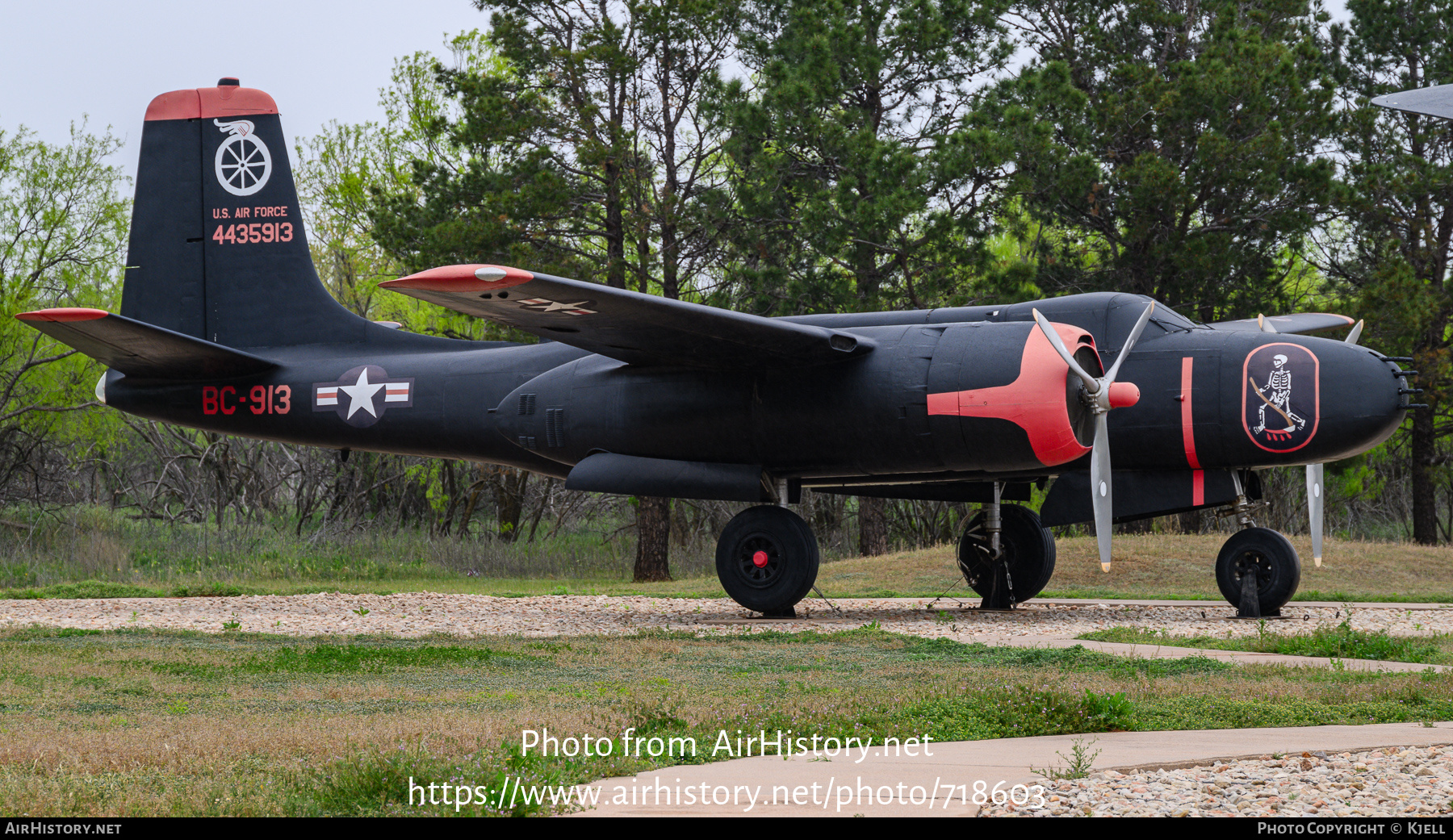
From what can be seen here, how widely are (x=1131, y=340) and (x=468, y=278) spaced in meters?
6.45

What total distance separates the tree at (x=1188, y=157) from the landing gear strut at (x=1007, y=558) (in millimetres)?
9659

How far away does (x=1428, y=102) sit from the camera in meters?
4.24

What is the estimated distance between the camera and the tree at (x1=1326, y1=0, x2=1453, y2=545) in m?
24.9

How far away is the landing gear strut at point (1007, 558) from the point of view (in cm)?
1416

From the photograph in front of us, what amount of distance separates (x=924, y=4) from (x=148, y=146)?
14.6m

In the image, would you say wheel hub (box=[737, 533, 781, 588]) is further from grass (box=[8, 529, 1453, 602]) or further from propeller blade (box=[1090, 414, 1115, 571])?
grass (box=[8, 529, 1453, 602])

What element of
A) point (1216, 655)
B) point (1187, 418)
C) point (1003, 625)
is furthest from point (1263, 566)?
point (1216, 655)

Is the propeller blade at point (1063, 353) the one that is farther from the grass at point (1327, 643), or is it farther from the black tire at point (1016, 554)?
the black tire at point (1016, 554)

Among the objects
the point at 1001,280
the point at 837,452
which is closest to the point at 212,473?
the point at 1001,280

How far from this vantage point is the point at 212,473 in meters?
29.0

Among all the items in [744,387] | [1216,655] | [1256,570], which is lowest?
[1216,655]

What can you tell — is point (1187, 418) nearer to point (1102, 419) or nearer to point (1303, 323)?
point (1102, 419)

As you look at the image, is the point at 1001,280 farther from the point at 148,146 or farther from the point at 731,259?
the point at 148,146

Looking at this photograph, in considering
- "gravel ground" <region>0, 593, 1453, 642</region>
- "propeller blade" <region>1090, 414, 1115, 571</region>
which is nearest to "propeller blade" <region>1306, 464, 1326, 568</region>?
"gravel ground" <region>0, 593, 1453, 642</region>
